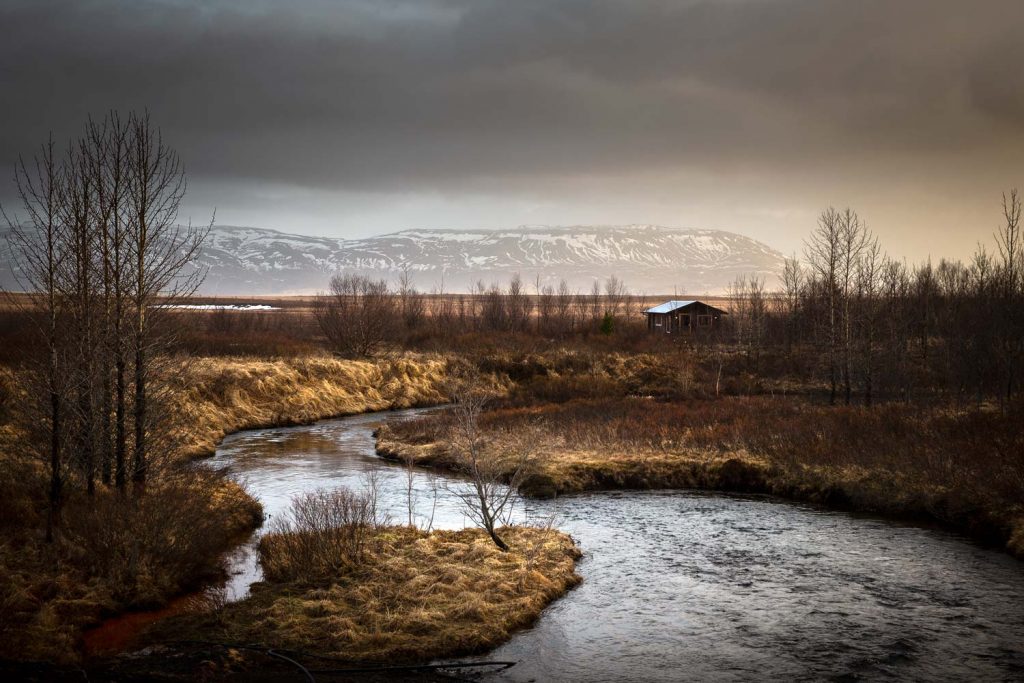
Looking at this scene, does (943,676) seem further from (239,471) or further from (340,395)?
(340,395)

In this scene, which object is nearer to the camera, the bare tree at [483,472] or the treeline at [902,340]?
the bare tree at [483,472]

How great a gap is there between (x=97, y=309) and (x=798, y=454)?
23.6 m

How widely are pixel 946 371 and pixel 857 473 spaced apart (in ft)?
107

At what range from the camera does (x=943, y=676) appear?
40.3ft

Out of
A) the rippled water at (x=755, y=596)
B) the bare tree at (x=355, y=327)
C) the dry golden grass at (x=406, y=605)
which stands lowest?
the rippled water at (x=755, y=596)

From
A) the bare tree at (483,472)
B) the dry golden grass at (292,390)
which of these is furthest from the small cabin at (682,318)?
the bare tree at (483,472)

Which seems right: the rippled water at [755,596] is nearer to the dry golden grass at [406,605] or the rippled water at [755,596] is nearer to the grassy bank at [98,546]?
the dry golden grass at [406,605]

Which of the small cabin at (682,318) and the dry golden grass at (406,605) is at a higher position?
the small cabin at (682,318)

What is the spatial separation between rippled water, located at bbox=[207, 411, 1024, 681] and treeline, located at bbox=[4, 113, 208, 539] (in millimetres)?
4496

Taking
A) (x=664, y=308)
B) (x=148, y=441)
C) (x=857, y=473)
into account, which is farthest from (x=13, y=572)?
(x=664, y=308)

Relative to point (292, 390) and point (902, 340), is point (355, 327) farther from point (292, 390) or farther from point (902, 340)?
point (902, 340)

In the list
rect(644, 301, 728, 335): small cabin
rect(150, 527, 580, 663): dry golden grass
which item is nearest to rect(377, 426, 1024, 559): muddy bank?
rect(150, 527, 580, 663): dry golden grass

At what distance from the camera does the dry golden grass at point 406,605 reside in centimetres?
1323

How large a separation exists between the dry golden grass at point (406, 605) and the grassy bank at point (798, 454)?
29.7 ft
